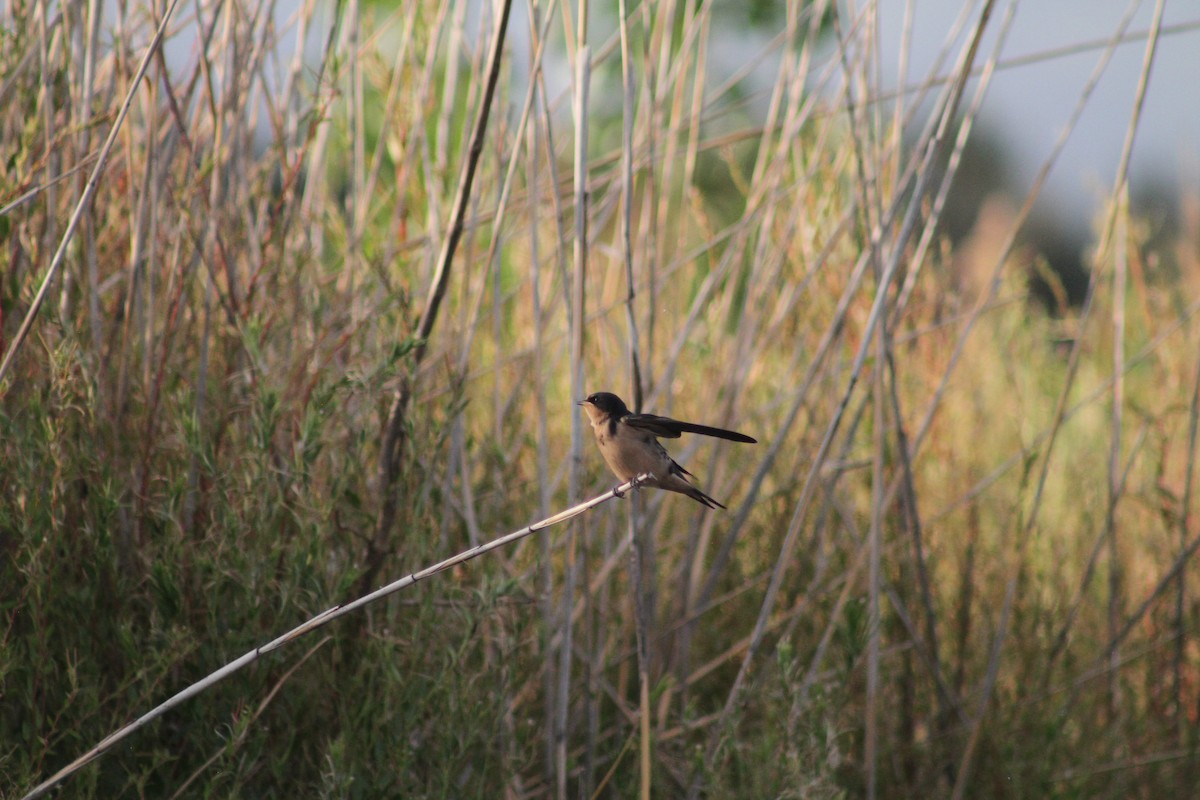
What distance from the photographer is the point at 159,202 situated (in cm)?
177

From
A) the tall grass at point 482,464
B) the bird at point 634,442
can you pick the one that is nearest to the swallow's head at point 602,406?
the bird at point 634,442

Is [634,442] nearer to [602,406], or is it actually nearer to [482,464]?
[602,406]

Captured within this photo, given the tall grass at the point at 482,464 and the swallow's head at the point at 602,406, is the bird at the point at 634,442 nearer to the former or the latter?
the swallow's head at the point at 602,406

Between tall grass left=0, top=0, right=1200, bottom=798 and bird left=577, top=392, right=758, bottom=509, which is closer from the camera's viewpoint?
bird left=577, top=392, right=758, bottom=509

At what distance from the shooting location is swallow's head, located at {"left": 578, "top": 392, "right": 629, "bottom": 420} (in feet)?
4.94

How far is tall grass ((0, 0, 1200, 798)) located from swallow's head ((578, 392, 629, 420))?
0.45 feet

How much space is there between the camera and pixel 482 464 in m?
2.35

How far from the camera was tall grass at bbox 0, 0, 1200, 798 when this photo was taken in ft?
5.19

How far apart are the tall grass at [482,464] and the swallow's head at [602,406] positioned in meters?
0.14

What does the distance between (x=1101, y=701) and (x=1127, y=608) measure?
1.40ft

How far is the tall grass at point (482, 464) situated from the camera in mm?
1581

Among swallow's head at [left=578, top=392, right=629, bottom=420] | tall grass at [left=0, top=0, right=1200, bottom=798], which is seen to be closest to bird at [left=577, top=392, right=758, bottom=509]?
A: swallow's head at [left=578, top=392, right=629, bottom=420]

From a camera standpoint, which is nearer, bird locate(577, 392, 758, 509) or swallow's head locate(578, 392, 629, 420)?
bird locate(577, 392, 758, 509)

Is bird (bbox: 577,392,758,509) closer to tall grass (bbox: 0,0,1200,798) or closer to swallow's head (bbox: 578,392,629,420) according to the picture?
swallow's head (bbox: 578,392,629,420)
